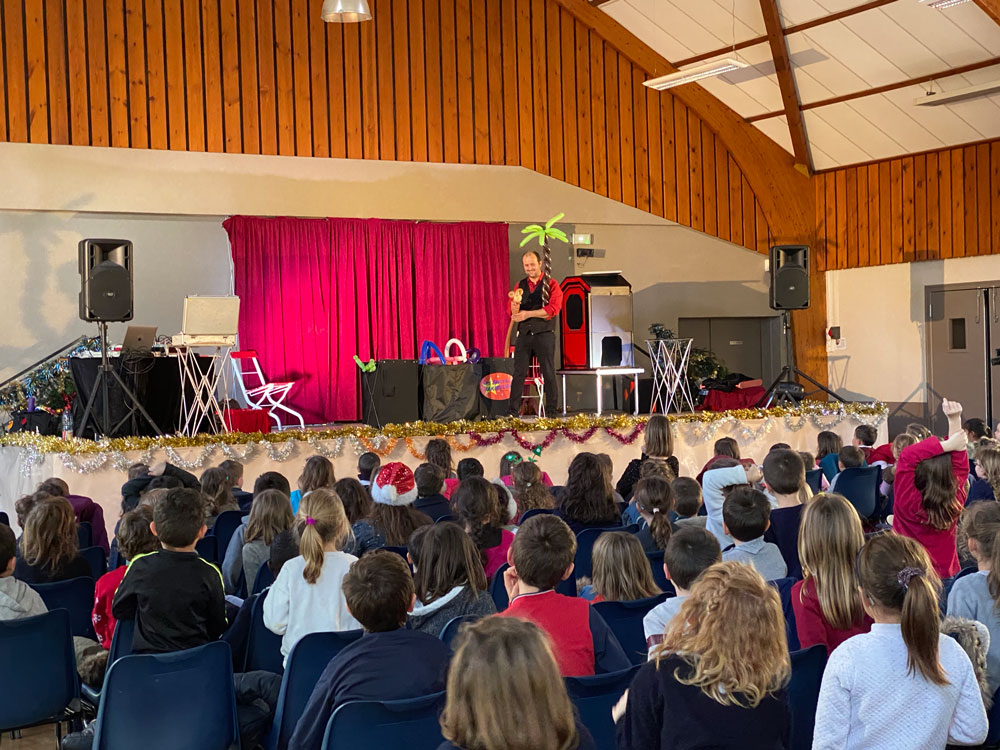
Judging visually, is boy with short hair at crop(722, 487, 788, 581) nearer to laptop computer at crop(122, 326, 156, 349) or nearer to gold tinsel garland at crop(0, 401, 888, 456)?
gold tinsel garland at crop(0, 401, 888, 456)

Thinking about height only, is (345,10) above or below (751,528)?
above

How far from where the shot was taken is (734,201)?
48.5 feet

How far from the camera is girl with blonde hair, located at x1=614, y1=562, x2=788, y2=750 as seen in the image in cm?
211

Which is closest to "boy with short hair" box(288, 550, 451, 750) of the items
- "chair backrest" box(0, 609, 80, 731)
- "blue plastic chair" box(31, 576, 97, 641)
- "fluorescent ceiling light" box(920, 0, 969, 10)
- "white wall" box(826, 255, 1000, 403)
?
"chair backrest" box(0, 609, 80, 731)

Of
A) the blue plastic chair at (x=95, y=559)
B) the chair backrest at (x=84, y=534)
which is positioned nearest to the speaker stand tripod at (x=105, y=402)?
the chair backrest at (x=84, y=534)

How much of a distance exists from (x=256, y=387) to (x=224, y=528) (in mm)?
7138

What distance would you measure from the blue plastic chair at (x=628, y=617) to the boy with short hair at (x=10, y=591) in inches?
76.3

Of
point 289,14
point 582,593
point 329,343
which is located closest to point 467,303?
point 329,343

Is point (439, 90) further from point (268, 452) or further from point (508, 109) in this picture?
point (268, 452)

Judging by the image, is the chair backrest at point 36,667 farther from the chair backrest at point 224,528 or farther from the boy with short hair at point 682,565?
the boy with short hair at point 682,565

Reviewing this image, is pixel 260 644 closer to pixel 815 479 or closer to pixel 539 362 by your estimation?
pixel 815 479

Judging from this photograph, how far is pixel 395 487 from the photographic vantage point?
179 inches

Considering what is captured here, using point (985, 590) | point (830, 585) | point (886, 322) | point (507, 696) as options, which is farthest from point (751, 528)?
point (886, 322)

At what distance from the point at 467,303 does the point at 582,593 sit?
9.67m
